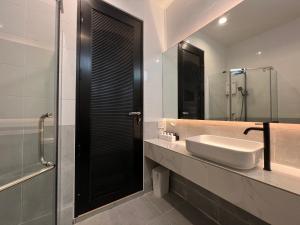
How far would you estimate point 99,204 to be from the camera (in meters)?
1.58

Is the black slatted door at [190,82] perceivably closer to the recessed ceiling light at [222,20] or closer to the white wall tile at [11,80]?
the recessed ceiling light at [222,20]

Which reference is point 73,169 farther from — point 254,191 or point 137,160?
point 254,191

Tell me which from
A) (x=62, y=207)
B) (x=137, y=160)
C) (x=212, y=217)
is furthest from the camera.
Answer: (x=137, y=160)

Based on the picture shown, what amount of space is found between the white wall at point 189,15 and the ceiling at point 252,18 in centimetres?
8

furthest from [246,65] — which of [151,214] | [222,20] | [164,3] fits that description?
[151,214]

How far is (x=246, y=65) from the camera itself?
52.9 inches

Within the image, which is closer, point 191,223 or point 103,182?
point 191,223

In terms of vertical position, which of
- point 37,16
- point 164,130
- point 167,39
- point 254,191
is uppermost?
point 167,39

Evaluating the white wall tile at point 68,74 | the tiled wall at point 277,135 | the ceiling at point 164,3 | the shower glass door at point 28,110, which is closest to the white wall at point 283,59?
the tiled wall at point 277,135

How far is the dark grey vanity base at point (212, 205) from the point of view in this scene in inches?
51.8

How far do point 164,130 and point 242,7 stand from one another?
1.59m

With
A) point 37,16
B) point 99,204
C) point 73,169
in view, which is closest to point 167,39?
point 37,16

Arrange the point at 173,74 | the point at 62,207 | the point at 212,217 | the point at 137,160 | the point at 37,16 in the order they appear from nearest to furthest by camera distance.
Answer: the point at 37,16 < the point at 62,207 < the point at 212,217 < the point at 137,160 < the point at 173,74

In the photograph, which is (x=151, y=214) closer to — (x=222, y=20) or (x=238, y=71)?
(x=238, y=71)
